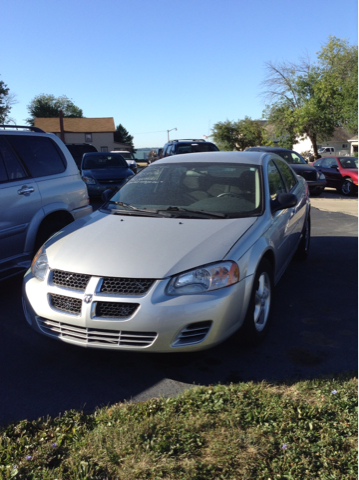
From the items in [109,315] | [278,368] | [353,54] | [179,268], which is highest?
[353,54]

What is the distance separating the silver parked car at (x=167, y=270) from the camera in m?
3.20

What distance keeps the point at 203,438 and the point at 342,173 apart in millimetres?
16172

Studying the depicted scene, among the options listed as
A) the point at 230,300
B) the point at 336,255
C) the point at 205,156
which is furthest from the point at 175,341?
the point at 336,255

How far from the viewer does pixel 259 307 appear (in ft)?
12.8

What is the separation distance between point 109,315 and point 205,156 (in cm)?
271

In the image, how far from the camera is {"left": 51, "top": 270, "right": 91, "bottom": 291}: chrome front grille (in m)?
3.34

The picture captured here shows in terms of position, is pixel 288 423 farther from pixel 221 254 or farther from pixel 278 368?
pixel 221 254

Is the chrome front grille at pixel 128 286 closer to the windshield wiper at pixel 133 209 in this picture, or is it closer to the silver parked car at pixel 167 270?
the silver parked car at pixel 167 270

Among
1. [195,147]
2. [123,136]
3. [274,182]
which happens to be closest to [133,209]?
[274,182]

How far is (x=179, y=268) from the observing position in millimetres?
3293

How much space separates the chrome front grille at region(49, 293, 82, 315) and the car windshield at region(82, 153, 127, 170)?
12.1 meters

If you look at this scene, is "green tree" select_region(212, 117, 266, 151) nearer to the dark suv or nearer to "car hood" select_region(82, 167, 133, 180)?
the dark suv

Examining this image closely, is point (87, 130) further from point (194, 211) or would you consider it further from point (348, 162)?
point (194, 211)

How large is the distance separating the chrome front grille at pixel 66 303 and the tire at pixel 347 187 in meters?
15.2
